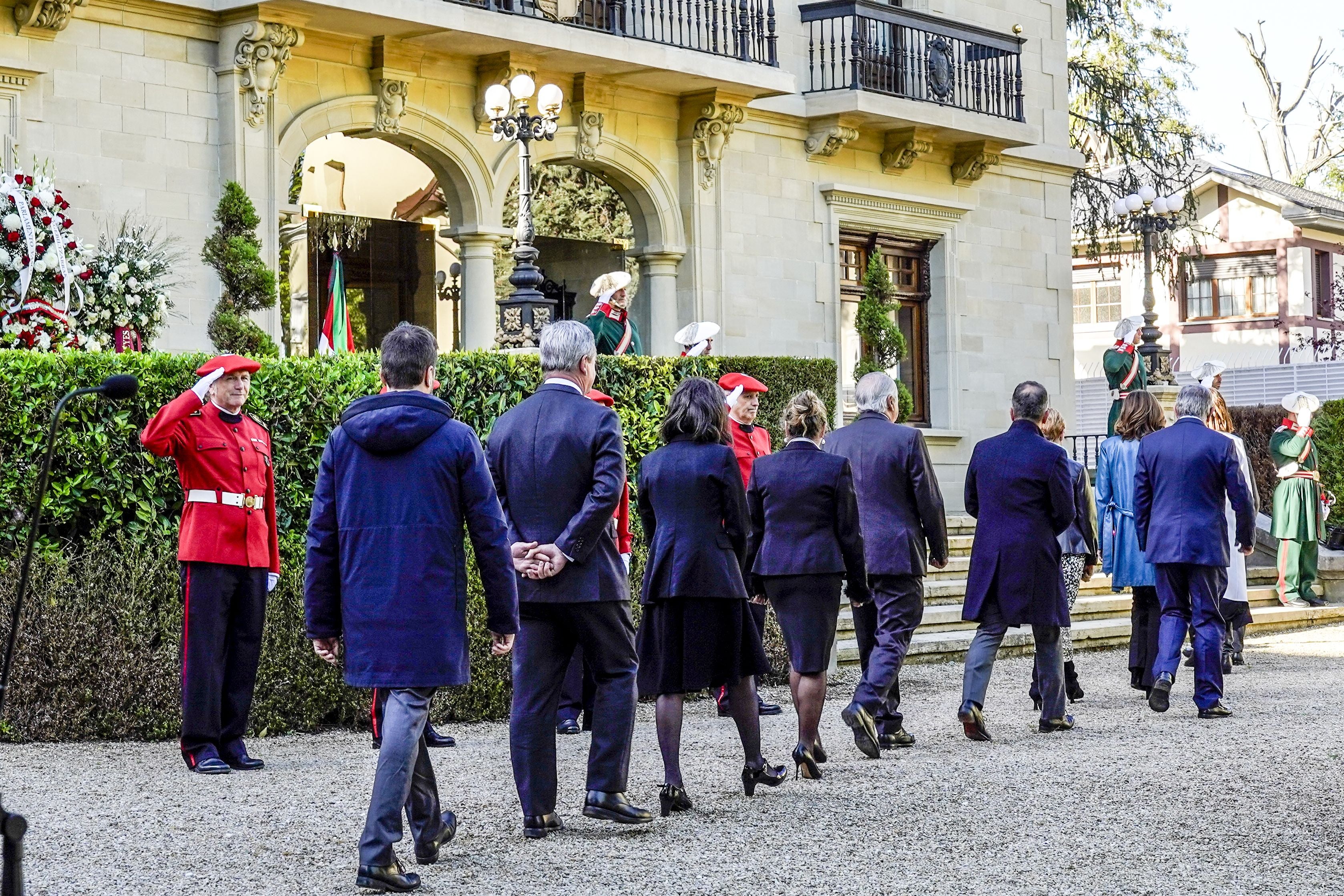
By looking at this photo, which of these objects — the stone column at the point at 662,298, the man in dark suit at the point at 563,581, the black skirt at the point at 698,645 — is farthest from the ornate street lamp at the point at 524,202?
the man in dark suit at the point at 563,581

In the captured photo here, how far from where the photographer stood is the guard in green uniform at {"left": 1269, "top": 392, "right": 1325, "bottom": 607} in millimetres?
16891

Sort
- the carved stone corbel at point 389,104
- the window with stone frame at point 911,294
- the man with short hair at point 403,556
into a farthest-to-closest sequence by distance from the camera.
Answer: the window with stone frame at point 911,294, the carved stone corbel at point 389,104, the man with short hair at point 403,556

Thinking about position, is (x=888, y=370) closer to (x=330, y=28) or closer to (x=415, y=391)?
(x=330, y=28)

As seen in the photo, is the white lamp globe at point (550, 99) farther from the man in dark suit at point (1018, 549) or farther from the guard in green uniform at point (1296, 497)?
the guard in green uniform at point (1296, 497)

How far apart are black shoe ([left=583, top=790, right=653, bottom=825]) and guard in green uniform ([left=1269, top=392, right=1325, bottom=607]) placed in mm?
11708

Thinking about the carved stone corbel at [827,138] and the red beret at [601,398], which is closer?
the red beret at [601,398]

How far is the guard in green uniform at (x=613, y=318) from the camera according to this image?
41.0 feet

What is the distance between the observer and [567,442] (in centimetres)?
659

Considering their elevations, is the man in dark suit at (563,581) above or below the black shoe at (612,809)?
above

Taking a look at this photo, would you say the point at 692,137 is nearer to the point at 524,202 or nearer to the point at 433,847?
the point at 524,202

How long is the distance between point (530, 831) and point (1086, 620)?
9.94 m

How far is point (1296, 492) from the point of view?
17.1 metres

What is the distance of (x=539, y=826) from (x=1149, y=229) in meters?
19.2

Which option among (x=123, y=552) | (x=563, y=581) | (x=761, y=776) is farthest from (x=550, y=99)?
(x=563, y=581)
